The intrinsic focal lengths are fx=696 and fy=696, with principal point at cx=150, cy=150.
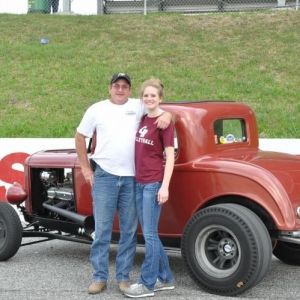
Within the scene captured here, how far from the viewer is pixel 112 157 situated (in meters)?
5.64

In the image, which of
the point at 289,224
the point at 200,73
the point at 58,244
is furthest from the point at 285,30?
the point at 289,224

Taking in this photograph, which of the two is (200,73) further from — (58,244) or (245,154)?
(245,154)

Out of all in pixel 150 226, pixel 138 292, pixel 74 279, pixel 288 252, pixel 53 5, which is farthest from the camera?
pixel 53 5

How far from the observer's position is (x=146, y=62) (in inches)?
684

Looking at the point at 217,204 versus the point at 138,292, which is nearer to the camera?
the point at 138,292

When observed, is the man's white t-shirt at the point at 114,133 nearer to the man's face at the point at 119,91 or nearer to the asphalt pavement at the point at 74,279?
the man's face at the point at 119,91

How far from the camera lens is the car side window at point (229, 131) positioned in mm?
6547

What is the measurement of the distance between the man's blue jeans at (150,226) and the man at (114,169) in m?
0.11

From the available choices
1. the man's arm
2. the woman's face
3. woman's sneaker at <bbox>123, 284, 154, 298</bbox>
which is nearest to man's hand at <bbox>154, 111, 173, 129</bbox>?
the woman's face

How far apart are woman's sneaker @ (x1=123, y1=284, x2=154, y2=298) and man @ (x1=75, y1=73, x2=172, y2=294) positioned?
10 centimetres

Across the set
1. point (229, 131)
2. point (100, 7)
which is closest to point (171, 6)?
point (100, 7)

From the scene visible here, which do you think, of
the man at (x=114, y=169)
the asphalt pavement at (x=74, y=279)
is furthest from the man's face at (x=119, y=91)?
the asphalt pavement at (x=74, y=279)

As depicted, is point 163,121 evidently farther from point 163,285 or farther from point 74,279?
point 74,279

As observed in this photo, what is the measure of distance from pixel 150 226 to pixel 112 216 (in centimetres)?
38
